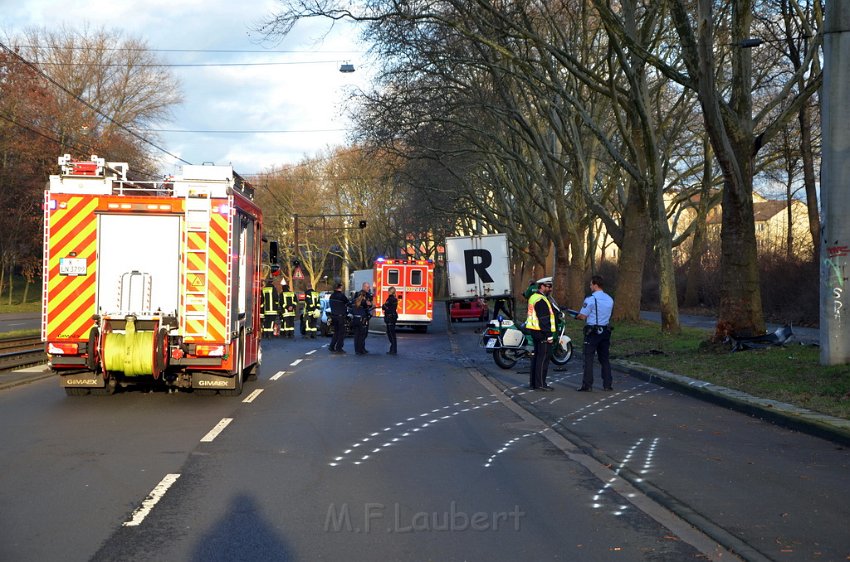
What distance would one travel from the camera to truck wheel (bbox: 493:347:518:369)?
2009 centimetres

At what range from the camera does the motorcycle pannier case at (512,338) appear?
20.0m

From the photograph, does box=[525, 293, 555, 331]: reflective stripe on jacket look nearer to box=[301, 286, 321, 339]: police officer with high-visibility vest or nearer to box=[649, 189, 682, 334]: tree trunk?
box=[649, 189, 682, 334]: tree trunk

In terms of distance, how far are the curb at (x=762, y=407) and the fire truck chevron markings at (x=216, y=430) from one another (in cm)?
678

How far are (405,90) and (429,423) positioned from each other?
19.4 m

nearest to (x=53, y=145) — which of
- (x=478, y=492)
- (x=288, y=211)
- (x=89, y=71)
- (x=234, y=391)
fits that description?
(x=89, y=71)

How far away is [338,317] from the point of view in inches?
981

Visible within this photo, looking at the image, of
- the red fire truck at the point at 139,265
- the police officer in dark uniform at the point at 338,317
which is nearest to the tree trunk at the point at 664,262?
the police officer in dark uniform at the point at 338,317

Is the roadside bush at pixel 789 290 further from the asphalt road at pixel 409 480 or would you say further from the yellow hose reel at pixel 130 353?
the yellow hose reel at pixel 130 353

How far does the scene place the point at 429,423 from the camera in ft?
39.0

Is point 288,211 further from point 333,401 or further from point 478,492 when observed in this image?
point 478,492

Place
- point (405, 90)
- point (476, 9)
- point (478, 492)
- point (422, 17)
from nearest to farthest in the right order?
point (478, 492), point (422, 17), point (476, 9), point (405, 90)

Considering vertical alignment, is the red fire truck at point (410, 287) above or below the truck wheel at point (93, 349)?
above

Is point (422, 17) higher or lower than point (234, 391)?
higher

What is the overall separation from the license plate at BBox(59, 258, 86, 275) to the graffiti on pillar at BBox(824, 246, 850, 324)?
10.9 m
